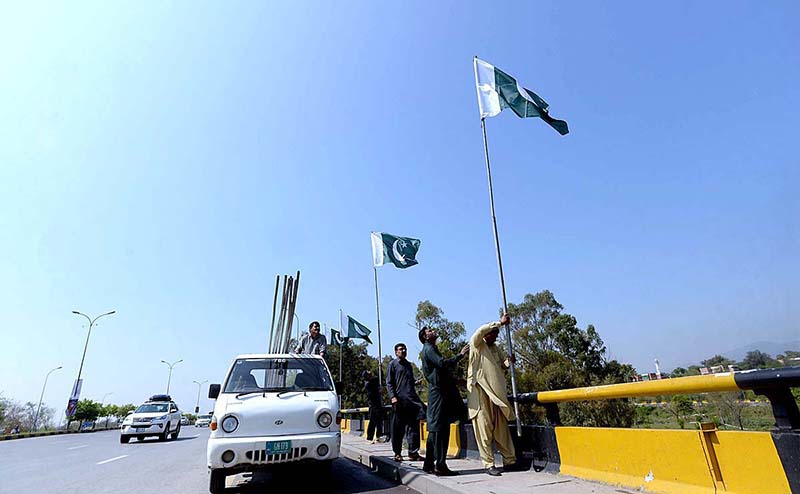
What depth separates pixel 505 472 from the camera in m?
5.16

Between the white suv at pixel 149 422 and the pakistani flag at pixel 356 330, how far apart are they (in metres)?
8.20

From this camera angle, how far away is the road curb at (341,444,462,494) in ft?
15.6

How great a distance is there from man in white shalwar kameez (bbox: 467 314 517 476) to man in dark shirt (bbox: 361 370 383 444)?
5122 mm

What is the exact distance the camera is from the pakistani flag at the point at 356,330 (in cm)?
1944

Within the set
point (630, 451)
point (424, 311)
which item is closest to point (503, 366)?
point (630, 451)

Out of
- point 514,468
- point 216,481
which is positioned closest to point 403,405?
point 514,468

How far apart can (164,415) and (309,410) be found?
15.3 m

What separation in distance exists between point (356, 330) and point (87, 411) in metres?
42.5

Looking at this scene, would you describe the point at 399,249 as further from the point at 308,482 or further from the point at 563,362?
the point at 563,362

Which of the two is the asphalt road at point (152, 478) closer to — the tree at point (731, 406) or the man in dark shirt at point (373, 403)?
the man in dark shirt at point (373, 403)

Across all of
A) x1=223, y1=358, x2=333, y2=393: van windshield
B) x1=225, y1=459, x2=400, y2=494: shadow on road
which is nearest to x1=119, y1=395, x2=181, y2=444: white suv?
x1=225, y1=459, x2=400, y2=494: shadow on road

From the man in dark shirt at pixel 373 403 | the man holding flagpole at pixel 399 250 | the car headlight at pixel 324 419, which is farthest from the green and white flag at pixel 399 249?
the car headlight at pixel 324 419

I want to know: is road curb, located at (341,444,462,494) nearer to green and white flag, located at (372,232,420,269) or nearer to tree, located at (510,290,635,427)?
green and white flag, located at (372,232,420,269)

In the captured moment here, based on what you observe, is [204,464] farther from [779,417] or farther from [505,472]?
[779,417]
